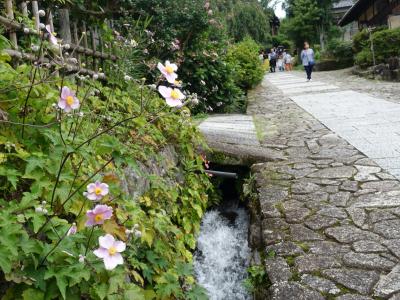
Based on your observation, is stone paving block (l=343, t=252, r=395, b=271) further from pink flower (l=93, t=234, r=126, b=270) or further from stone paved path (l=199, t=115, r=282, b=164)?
stone paved path (l=199, t=115, r=282, b=164)

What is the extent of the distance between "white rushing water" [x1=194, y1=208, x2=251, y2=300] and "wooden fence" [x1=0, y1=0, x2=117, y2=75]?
204cm

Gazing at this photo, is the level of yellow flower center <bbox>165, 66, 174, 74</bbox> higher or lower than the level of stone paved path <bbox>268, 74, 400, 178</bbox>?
higher

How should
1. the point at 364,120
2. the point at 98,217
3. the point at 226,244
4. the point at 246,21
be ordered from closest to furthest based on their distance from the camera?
1. the point at 98,217
2. the point at 226,244
3. the point at 364,120
4. the point at 246,21

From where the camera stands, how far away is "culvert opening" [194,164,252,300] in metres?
3.58

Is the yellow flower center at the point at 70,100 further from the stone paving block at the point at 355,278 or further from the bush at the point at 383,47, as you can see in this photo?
the bush at the point at 383,47

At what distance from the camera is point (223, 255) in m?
4.07

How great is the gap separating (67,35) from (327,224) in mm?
3426

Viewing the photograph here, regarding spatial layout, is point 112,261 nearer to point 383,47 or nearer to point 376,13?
point 383,47

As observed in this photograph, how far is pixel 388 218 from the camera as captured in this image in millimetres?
3539

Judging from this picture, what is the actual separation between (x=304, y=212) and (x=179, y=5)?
6415 mm

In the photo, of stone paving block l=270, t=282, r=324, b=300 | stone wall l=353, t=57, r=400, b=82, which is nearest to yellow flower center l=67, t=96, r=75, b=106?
stone paving block l=270, t=282, r=324, b=300

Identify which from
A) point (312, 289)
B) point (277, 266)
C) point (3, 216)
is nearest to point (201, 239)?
point (277, 266)

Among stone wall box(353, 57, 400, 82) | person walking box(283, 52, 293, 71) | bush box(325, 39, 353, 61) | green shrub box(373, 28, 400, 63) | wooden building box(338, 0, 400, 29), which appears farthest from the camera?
person walking box(283, 52, 293, 71)

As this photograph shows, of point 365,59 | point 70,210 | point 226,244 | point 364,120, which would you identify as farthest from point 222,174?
point 365,59
